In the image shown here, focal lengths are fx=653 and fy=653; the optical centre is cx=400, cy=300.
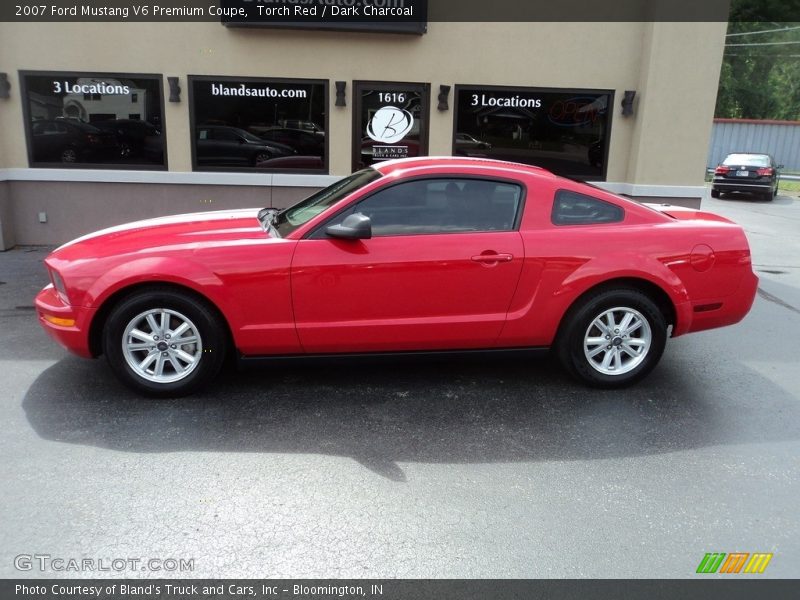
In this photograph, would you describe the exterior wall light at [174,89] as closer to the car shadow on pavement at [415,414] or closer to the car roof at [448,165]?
the car shadow on pavement at [415,414]

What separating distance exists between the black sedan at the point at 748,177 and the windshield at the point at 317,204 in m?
19.6

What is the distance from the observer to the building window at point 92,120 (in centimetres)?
895

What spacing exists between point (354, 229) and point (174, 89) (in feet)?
19.6

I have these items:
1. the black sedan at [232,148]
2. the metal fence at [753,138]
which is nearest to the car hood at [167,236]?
the black sedan at [232,148]

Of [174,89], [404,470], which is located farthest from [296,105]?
[404,470]

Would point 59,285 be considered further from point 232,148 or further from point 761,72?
point 761,72

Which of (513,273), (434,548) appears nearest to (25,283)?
(513,273)

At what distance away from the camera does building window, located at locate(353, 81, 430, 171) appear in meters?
9.16

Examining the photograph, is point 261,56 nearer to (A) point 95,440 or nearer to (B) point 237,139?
(B) point 237,139

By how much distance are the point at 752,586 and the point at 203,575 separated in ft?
7.58

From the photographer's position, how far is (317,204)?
4.86 meters

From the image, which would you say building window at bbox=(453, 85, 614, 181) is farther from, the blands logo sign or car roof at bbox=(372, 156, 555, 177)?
the blands logo sign

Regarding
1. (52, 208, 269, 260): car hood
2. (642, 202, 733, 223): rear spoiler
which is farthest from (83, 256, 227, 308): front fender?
(642, 202, 733, 223): rear spoiler

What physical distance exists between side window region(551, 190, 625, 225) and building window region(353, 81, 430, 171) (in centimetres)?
500
